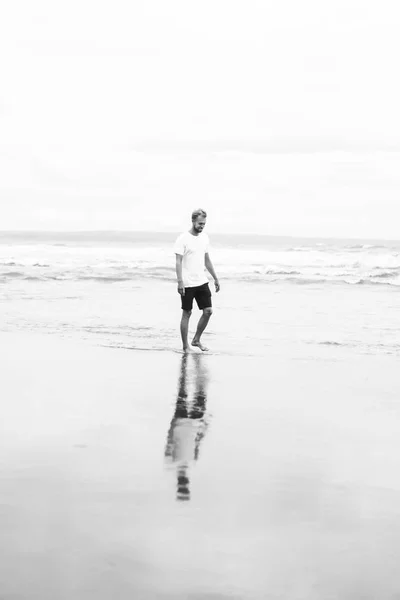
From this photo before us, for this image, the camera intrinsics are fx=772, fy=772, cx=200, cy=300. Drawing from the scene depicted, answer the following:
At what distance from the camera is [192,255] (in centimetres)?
978

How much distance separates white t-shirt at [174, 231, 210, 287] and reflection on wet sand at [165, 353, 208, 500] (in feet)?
5.34

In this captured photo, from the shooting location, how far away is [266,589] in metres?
3.01

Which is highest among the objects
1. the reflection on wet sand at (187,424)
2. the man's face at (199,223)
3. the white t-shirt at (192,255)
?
the man's face at (199,223)

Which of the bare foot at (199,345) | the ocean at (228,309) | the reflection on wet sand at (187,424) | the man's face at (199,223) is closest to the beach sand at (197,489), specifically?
the reflection on wet sand at (187,424)

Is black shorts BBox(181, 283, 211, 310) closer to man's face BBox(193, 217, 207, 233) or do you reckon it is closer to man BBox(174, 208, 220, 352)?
man BBox(174, 208, 220, 352)

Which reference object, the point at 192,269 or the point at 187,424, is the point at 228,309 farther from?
the point at 187,424

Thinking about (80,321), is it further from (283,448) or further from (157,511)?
(157,511)

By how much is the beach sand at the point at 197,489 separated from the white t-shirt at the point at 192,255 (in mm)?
2564

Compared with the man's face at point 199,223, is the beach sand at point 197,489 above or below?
below

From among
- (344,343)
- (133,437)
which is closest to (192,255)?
(344,343)

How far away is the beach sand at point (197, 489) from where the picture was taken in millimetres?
3086

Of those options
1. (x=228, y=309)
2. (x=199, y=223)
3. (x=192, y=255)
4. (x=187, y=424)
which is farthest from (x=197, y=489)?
(x=228, y=309)

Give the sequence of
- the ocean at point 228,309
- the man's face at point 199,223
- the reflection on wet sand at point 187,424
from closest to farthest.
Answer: the reflection on wet sand at point 187,424 < the man's face at point 199,223 < the ocean at point 228,309

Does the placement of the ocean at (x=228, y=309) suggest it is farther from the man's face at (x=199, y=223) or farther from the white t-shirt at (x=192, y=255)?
the man's face at (x=199, y=223)
